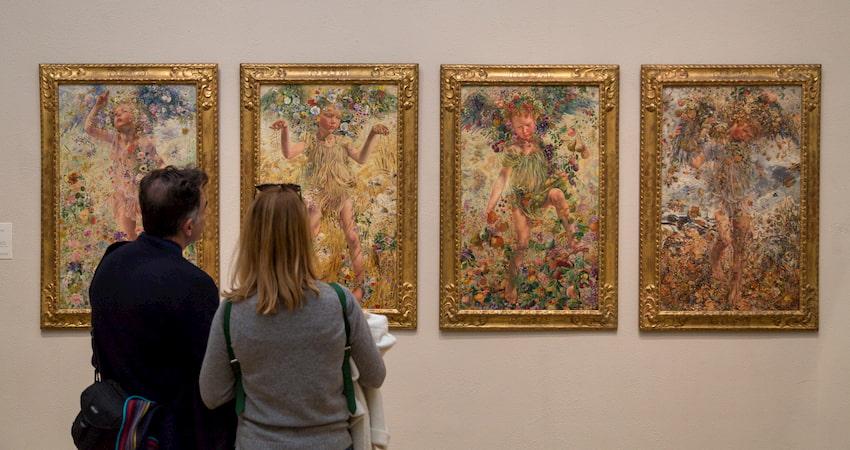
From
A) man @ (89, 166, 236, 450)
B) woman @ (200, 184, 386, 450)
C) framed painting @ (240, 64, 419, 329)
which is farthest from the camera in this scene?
framed painting @ (240, 64, 419, 329)

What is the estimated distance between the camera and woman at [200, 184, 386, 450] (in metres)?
2.68

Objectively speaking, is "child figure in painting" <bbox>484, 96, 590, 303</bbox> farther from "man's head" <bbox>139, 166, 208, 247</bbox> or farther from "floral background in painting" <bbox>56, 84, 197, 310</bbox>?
"man's head" <bbox>139, 166, 208, 247</bbox>

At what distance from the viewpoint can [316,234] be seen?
16.4 feet

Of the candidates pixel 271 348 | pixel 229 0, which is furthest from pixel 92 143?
pixel 271 348

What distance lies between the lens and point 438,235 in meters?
5.05

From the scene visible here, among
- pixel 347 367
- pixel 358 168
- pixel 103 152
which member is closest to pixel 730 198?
pixel 358 168

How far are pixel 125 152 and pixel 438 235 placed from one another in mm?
2186

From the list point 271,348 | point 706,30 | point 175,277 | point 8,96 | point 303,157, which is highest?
point 706,30

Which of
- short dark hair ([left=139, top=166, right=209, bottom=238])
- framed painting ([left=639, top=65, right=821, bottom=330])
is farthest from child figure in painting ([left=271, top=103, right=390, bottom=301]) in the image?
short dark hair ([left=139, top=166, right=209, bottom=238])

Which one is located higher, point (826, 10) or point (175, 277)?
point (826, 10)

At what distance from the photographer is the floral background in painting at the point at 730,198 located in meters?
5.04

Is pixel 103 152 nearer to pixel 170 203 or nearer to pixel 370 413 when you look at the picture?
pixel 170 203

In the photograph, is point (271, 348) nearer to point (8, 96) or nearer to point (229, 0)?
point (229, 0)

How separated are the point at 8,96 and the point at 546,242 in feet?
12.4
